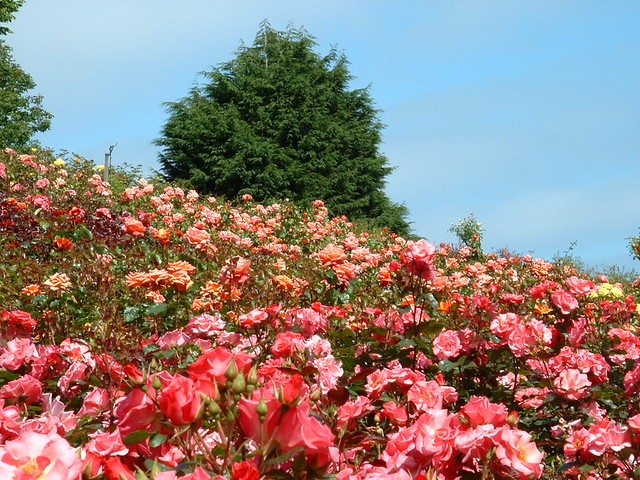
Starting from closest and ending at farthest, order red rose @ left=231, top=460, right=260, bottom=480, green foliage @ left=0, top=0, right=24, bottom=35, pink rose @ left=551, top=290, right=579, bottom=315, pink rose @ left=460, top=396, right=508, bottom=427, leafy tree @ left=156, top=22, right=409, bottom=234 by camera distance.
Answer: red rose @ left=231, top=460, right=260, bottom=480, pink rose @ left=460, top=396, right=508, bottom=427, pink rose @ left=551, top=290, right=579, bottom=315, leafy tree @ left=156, top=22, right=409, bottom=234, green foliage @ left=0, top=0, right=24, bottom=35

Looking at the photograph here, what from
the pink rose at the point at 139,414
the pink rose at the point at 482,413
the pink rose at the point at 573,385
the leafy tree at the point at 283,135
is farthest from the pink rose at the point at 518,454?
the leafy tree at the point at 283,135

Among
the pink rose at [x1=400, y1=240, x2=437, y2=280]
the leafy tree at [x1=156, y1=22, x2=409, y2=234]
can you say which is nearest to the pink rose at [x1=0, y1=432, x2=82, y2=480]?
the pink rose at [x1=400, y1=240, x2=437, y2=280]

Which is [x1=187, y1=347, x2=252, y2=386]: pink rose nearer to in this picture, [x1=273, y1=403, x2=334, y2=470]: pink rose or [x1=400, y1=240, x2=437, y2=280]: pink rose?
[x1=273, y1=403, x2=334, y2=470]: pink rose

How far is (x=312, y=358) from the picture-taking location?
2693mm

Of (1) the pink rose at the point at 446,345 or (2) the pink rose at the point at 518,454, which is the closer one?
(2) the pink rose at the point at 518,454

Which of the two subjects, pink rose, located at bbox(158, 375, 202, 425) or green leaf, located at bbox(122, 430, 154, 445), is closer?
pink rose, located at bbox(158, 375, 202, 425)

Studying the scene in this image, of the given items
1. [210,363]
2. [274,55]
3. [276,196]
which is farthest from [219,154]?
[210,363]

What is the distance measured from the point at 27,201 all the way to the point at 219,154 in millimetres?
11408

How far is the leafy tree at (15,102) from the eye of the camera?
2611 centimetres

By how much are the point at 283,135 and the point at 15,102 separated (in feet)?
41.3

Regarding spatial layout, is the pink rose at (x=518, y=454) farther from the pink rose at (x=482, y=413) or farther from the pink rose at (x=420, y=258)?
the pink rose at (x=420, y=258)

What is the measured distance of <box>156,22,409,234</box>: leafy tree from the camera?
19.0 meters

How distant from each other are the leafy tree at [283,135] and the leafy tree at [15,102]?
8261 millimetres

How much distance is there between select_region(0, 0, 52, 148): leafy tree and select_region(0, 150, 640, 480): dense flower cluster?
69.9 feet
